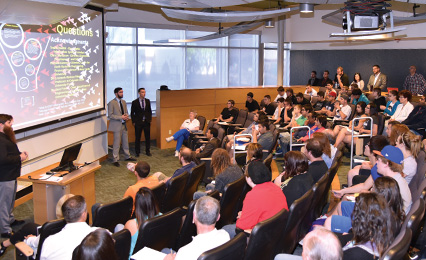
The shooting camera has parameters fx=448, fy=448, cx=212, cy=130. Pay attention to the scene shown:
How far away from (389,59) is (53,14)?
13.0m

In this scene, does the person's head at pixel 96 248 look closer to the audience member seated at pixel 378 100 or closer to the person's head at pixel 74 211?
the person's head at pixel 74 211

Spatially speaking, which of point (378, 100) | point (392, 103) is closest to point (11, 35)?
→ point (392, 103)

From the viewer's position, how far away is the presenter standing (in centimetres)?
575

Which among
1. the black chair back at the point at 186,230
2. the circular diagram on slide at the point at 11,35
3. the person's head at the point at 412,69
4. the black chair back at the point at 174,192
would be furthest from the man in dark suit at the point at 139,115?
the person's head at the point at 412,69

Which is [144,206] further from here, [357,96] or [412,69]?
[412,69]

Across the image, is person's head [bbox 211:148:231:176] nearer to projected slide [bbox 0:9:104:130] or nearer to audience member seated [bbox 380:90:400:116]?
projected slide [bbox 0:9:104:130]

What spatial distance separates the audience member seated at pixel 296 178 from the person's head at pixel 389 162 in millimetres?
775

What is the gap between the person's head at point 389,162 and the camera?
4898 millimetres

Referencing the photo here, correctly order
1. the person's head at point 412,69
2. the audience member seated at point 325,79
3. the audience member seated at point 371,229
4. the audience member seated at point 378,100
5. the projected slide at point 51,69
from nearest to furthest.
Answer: the audience member seated at point 371,229 → the projected slide at point 51,69 → the audience member seated at point 378,100 → the person's head at point 412,69 → the audience member seated at point 325,79

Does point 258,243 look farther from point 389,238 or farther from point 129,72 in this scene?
point 129,72

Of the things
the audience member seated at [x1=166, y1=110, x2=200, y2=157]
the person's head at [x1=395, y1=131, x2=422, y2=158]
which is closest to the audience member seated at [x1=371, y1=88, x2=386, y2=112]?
the audience member seated at [x1=166, y1=110, x2=200, y2=157]

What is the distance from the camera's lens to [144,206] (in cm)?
400

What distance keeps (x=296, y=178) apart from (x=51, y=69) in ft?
17.5

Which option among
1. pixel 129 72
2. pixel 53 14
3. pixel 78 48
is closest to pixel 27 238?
pixel 53 14
